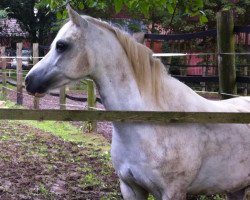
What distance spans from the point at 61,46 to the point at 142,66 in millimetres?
535

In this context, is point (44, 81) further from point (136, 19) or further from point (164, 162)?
point (136, 19)

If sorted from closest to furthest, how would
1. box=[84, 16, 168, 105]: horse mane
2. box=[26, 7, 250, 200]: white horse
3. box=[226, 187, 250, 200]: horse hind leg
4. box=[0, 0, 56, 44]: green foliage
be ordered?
box=[26, 7, 250, 200]: white horse < box=[84, 16, 168, 105]: horse mane < box=[226, 187, 250, 200]: horse hind leg < box=[0, 0, 56, 44]: green foliage

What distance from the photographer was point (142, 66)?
3.26 metres

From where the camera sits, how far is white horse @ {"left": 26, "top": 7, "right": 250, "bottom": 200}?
123 inches

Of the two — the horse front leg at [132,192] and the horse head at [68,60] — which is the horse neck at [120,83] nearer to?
the horse head at [68,60]

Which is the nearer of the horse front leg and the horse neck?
the horse neck

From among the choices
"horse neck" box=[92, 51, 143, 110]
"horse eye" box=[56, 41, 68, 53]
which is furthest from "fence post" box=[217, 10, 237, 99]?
"horse eye" box=[56, 41, 68, 53]

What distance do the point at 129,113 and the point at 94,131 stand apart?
575cm

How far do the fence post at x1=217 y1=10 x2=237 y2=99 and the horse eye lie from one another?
252 cm

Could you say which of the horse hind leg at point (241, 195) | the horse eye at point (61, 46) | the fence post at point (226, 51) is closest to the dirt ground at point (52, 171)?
the horse hind leg at point (241, 195)

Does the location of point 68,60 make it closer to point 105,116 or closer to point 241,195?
point 105,116

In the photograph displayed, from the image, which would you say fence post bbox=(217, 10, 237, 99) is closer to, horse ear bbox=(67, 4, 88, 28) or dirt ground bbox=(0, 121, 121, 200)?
dirt ground bbox=(0, 121, 121, 200)

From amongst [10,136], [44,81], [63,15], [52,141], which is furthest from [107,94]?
[10,136]

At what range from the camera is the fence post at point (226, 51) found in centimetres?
527
